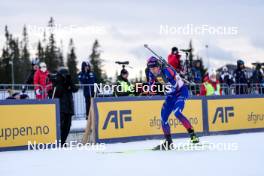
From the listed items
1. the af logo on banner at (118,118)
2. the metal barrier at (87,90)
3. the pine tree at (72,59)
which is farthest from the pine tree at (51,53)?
the af logo on banner at (118,118)

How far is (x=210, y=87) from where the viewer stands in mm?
17719

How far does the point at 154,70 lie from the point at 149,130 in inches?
140

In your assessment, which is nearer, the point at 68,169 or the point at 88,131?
the point at 68,169

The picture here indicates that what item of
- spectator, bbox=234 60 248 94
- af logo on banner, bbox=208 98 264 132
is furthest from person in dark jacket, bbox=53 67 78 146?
spectator, bbox=234 60 248 94

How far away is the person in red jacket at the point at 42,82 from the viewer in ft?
49.1

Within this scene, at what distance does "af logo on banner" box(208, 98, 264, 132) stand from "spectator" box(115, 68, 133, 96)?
2668 mm

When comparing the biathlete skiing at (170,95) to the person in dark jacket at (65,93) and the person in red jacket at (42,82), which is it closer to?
the person in dark jacket at (65,93)

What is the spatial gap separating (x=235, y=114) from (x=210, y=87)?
199 cm

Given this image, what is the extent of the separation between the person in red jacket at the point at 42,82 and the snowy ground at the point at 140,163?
15.0 ft

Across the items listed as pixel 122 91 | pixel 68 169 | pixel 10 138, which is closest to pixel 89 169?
pixel 68 169

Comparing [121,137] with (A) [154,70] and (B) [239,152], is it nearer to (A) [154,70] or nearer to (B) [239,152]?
(A) [154,70]

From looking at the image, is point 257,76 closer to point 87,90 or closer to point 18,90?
point 87,90

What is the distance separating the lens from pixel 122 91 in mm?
14898

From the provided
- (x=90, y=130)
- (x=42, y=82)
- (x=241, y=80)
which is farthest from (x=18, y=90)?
(x=241, y=80)
